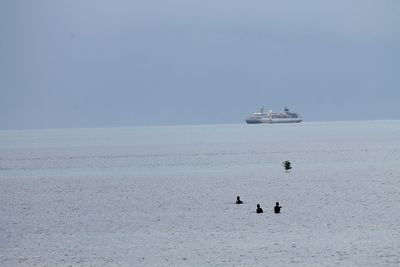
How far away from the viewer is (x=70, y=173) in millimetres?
102562

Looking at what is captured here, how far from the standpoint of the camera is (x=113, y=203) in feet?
203

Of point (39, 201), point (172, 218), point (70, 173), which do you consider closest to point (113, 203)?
point (39, 201)

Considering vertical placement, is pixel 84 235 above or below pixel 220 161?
below

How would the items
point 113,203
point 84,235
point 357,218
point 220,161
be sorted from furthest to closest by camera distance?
point 220,161, point 113,203, point 357,218, point 84,235

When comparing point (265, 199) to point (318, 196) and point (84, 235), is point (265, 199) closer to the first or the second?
point (318, 196)

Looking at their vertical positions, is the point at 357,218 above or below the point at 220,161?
below

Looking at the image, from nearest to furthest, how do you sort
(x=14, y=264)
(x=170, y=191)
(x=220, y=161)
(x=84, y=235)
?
(x=14, y=264) → (x=84, y=235) → (x=170, y=191) → (x=220, y=161)

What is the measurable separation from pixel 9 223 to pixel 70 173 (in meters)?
52.0

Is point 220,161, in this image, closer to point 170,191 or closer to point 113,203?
point 170,191

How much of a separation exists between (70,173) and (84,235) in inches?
2326

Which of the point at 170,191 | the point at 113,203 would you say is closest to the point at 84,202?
the point at 113,203

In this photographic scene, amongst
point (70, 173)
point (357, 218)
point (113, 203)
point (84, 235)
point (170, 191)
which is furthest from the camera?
point (70, 173)

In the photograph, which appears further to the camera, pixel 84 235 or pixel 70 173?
pixel 70 173

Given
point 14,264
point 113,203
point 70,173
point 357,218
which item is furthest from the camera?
point 70,173
